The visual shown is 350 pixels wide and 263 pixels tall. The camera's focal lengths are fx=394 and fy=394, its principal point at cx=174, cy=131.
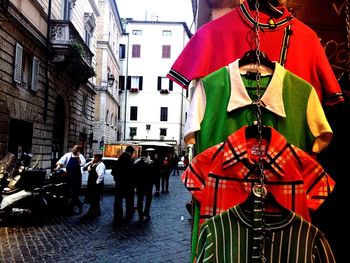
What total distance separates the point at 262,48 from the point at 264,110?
512 millimetres

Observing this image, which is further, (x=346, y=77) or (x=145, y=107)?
(x=145, y=107)

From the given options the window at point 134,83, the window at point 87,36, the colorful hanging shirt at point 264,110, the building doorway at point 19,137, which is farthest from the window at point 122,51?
A: the colorful hanging shirt at point 264,110

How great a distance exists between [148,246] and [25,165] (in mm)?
4923

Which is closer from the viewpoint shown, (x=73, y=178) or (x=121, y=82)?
(x=73, y=178)

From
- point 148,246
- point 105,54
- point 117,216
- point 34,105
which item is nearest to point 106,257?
point 148,246

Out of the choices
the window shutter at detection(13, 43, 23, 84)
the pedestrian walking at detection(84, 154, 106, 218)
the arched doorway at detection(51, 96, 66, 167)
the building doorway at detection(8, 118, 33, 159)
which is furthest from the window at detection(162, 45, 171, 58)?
the pedestrian walking at detection(84, 154, 106, 218)

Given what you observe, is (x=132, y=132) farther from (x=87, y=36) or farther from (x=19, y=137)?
(x=19, y=137)

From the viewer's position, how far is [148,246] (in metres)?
6.66

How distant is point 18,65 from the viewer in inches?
546

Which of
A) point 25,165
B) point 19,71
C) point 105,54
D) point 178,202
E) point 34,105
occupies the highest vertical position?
point 105,54

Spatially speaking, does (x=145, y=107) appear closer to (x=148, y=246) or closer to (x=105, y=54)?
(x=105, y=54)

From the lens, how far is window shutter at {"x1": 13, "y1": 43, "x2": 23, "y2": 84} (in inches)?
535

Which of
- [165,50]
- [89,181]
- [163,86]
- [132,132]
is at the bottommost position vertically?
[89,181]

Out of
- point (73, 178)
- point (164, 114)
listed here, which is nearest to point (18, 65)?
point (73, 178)
